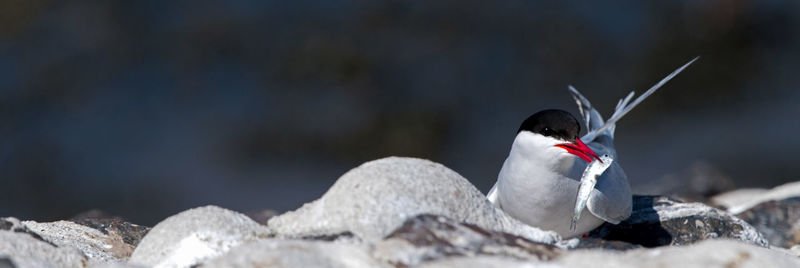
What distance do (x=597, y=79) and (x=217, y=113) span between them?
207 inches

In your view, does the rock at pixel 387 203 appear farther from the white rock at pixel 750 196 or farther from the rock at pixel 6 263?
the white rock at pixel 750 196

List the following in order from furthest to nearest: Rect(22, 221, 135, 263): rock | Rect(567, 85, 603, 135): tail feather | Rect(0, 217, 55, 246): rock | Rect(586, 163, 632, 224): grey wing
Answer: Rect(567, 85, 603, 135): tail feather → Rect(586, 163, 632, 224): grey wing → Rect(22, 221, 135, 263): rock → Rect(0, 217, 55, 246): rock

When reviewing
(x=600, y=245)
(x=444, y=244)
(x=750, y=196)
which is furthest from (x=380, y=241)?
(x=750, y=196)

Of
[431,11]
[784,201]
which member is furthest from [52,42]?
[784,201]

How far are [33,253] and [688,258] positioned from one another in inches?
98.1

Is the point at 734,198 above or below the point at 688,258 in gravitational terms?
above

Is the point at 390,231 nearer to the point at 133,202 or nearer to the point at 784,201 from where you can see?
the point at 784,201

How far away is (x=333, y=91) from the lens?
1180 centimetres

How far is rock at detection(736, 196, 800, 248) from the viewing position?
606 centimetres

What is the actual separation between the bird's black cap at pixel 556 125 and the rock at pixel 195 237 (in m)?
1.42

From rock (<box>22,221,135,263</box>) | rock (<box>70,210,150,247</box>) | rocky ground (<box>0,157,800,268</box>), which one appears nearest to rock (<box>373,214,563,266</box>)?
rocky ground (<box>0,157,800,268</box>)

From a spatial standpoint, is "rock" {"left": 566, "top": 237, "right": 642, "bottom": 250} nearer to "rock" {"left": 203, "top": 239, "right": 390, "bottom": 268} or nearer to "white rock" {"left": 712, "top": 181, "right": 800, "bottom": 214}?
"rock" {"left": 203, "top": 239, "right": 390, "bottom": 268}

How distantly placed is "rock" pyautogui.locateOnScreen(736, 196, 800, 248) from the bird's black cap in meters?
2.67

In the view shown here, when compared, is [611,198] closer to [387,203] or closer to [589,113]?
[589,113]
